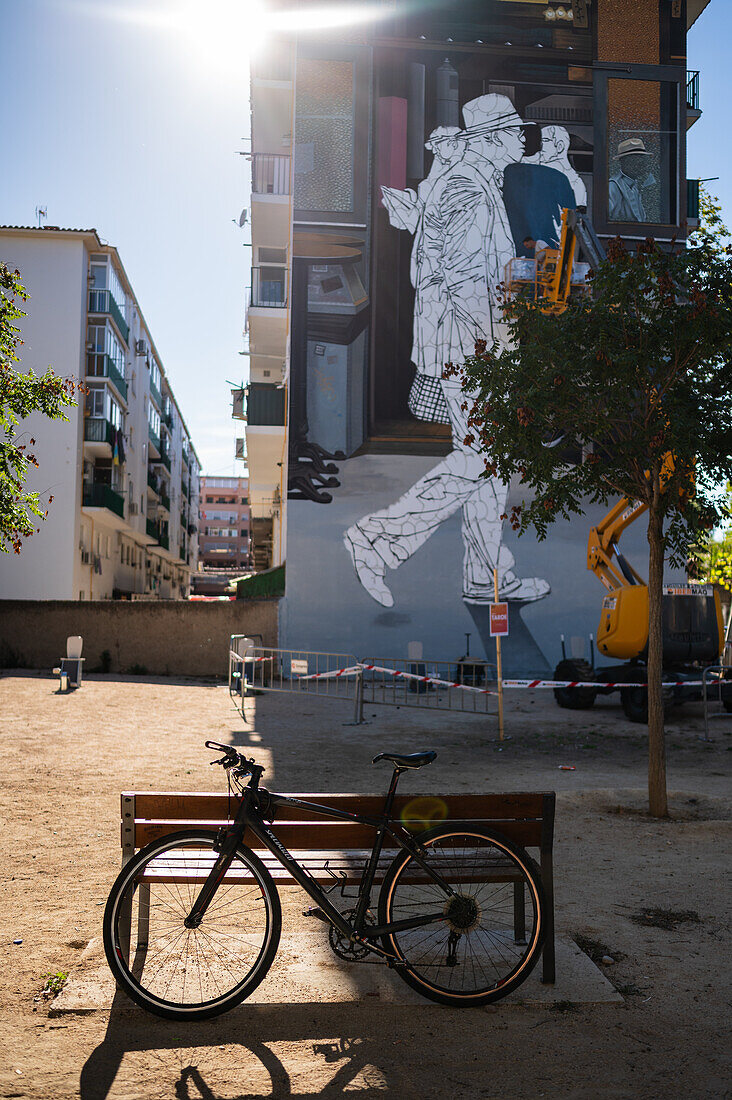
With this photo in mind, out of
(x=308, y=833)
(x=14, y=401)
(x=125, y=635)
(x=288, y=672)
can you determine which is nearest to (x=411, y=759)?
(x=308, y=833)

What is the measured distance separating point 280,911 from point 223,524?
12880 cm

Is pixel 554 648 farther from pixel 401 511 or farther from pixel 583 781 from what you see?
pixel 583 781

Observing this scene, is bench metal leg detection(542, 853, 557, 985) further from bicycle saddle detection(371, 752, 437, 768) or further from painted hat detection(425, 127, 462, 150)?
painted hat detection(425, 127, 462, 150)

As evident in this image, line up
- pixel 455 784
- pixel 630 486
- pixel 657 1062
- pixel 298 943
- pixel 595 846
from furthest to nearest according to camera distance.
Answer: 1. pixel 455 784
2. pixel 630 486
3. pixel 595 846
4. pixel 298 943
5. pixel 657 1062

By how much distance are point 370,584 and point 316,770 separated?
43.6 ft

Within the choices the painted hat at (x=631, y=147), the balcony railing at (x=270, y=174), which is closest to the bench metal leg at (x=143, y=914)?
the balcony railing at (x=270, y=174)

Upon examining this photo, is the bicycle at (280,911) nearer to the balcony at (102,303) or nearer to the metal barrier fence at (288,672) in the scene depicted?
the metal barrier fence at (288,672)

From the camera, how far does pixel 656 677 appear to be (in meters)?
8.52

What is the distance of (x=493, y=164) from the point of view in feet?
82.3

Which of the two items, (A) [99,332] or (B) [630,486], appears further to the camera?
(A) [99,332]

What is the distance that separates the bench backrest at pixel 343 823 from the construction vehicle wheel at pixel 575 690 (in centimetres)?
1397

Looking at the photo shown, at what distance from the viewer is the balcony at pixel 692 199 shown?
85.4ft

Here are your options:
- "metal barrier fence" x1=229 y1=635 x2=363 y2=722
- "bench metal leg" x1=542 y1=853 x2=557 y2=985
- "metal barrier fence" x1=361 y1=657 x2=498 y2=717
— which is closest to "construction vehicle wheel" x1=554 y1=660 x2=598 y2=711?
"metal barrier fence" x1=361 y1=657 x2=498 y2=717

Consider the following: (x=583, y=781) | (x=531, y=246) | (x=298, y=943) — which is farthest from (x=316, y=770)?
(x=531, y=246)
